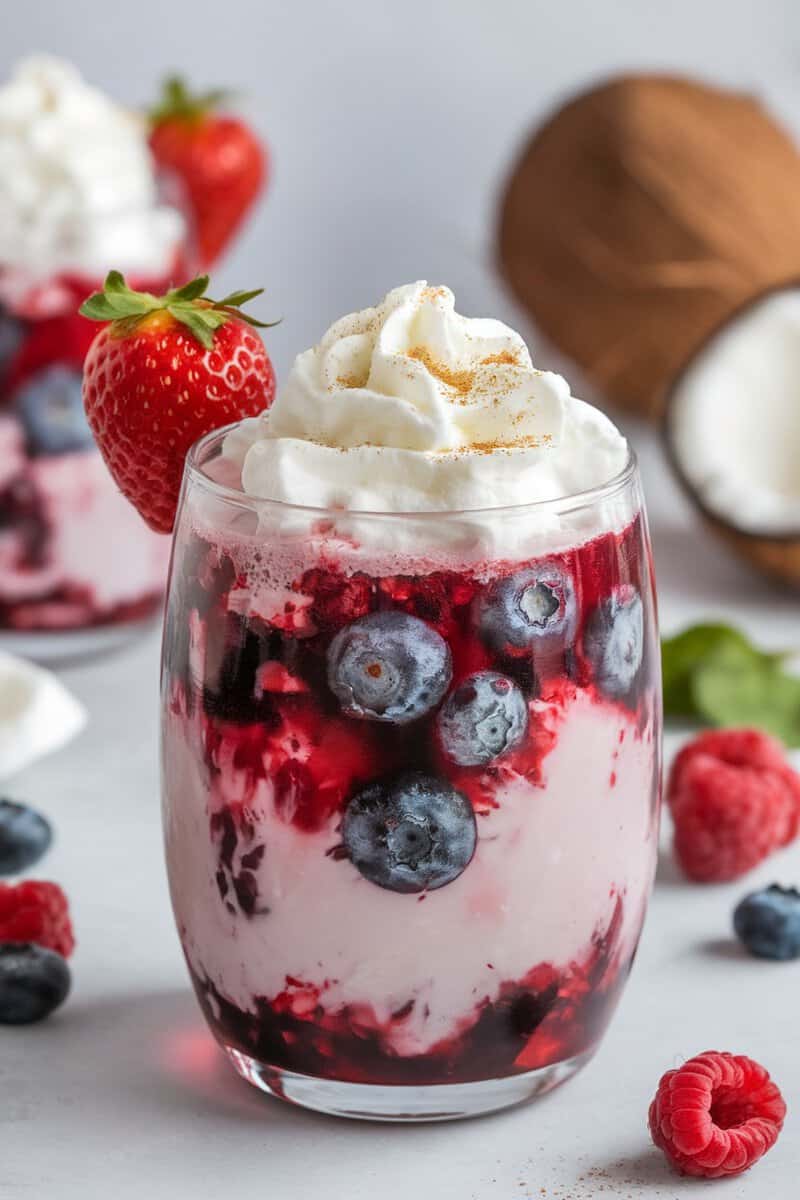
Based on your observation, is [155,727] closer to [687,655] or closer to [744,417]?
[687,655]

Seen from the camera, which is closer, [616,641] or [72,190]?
[616,641]

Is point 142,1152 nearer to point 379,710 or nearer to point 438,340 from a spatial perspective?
point 379,710

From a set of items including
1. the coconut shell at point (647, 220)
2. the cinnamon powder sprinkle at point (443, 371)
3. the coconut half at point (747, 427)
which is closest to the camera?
the cinnamon powder sprinkle at point (443, 371)

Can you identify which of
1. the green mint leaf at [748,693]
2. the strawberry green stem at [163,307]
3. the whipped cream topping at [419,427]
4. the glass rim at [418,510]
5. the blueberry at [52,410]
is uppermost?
the strawberry green stem at [163,307]

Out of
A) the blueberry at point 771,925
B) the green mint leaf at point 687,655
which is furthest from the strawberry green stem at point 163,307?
the green mint leaf at point 687,655

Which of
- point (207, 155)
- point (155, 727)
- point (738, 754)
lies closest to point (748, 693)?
point (738, 754)

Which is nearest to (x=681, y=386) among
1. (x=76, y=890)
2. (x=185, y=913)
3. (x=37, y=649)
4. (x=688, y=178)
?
(x=688, y=178)

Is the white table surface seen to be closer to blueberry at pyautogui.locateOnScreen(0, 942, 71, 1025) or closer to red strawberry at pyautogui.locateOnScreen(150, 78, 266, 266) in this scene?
blueberry at pyautogui.locateOnScreen(0, 942, 71, 1025)

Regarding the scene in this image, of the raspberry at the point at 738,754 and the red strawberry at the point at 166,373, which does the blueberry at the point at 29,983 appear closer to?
the red strawberry at the point at 166,373
